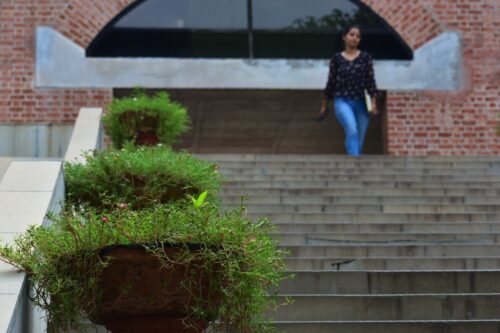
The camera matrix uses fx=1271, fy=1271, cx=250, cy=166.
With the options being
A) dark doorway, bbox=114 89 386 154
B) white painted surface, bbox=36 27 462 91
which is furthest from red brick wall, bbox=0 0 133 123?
dark doorway, bbox=114 89 386 154

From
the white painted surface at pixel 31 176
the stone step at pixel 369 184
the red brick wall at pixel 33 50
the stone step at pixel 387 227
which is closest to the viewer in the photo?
the white painted surface at pixel 31 176

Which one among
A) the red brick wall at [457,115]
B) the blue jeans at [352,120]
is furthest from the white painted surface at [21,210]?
the red brick wall at [457,115]

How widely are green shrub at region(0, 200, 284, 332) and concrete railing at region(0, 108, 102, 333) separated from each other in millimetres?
122

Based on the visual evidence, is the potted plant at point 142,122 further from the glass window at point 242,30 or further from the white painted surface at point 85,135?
the glass window at point 242,30

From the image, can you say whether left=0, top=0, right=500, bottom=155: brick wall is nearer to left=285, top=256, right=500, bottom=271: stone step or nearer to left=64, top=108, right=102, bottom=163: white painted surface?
left=64, top=108, right=102, bottom=163: white painted surface

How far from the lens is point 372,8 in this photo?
1551 cm

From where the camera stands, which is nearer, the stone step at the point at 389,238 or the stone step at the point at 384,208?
the stone step at the point at 389,238

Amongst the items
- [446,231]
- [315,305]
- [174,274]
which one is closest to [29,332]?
[174,274]

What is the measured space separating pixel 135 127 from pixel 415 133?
5366 mm

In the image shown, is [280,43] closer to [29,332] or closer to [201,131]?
[201,131]

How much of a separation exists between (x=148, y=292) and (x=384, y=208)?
490cm

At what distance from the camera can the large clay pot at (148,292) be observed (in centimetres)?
461

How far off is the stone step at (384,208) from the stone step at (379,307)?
318 centimetres

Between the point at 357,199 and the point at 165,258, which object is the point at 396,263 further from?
the point at 165,258
